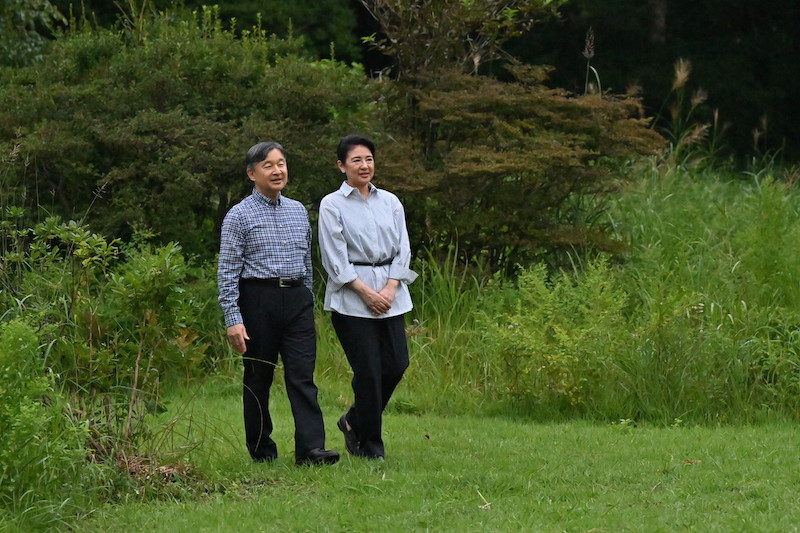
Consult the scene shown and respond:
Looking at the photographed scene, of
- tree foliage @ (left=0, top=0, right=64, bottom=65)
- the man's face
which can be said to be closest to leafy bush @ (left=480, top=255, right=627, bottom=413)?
the man's face

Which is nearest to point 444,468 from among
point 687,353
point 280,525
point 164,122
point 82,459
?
point 280,525

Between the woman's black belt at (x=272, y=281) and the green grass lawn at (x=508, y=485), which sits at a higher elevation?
the woman's black belt at (x=272, y=281)

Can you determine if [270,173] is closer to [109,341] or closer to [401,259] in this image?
[401,259]

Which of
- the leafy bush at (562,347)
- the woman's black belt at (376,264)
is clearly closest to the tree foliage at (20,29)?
the leafy bush at (562,347)

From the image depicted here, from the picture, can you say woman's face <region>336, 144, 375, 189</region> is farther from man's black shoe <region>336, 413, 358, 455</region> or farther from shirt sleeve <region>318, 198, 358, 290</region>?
man's black shoe <region>336, 413, 358, 455</region>

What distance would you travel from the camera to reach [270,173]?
22.3 feet

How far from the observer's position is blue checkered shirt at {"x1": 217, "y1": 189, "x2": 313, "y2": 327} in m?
6.68

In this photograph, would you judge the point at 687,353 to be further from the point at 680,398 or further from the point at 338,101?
the point at 338,101

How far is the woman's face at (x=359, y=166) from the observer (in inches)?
276

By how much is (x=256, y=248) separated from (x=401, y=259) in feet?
2.96

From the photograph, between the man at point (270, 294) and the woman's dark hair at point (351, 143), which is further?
the woman's dark hair at point (351, 143)

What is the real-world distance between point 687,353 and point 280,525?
4.16 metres

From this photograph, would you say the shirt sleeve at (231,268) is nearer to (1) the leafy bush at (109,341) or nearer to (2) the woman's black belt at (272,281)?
(2) the woman's black belt at (272,281)

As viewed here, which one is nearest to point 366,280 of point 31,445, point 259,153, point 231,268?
point 231,268
